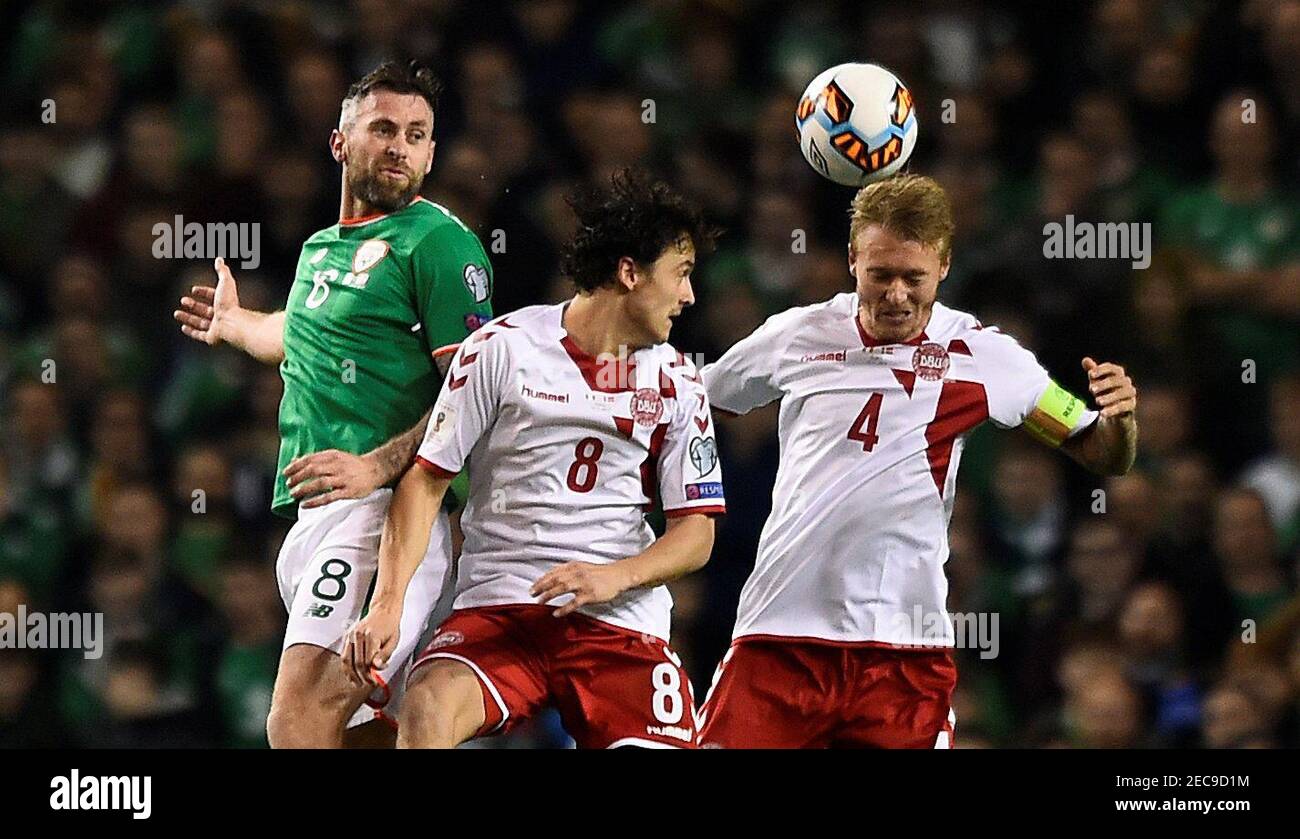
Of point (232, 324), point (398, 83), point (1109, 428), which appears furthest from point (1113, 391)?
point (232, 324)

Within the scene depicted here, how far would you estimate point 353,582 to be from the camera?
4.60 meters

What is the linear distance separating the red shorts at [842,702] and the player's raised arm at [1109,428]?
60cm

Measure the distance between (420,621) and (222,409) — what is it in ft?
8.50

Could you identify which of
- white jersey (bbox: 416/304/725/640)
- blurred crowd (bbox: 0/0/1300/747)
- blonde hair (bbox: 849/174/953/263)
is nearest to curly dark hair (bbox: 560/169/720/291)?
white jersey (bbox: 416/304/725/640)

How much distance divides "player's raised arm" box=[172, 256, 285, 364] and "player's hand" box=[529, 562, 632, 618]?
108 centimetres

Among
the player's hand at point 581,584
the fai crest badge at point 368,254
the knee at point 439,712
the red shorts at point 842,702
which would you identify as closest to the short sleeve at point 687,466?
the player's hand at point 581,584

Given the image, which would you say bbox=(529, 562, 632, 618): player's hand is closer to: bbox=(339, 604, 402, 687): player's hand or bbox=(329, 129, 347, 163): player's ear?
bbox=(339, 604, 402, 687): player's hand

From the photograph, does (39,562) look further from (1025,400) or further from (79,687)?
(1025,400)

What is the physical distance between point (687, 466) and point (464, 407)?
514 millimetres

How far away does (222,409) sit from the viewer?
7020 mm

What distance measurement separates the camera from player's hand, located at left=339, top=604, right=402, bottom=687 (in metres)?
4.32

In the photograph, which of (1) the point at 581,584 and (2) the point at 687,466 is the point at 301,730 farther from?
(2) the point at 687,466
